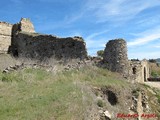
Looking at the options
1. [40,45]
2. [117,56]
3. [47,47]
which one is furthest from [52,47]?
[117,56]

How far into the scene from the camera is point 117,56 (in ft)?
74.4

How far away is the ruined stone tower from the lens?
22609 millimetres

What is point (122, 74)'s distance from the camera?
885 inches

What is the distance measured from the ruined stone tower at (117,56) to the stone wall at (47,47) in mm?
2155

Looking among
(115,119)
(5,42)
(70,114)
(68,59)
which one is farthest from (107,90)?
(5,42)

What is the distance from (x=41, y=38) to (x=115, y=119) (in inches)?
582

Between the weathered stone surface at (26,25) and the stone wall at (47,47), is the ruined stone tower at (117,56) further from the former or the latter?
the weathered stone surface at (26,25)

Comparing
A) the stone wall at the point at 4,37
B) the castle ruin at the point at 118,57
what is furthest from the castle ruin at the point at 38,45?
the castle ruin at the point at 118,57

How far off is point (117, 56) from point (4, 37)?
1234cm

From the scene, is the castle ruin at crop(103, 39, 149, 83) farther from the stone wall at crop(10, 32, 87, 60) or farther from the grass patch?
the grass patch

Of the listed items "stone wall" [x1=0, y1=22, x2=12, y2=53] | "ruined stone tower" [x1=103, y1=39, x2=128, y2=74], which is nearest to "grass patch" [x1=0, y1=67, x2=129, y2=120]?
"ruined stone tower" [x1=103, y1=39, x2=128, y2=74]

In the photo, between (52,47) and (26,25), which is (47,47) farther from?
(26,25)

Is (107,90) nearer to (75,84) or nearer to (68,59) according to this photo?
(75,84)

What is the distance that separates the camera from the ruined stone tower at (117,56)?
22.6 meters
